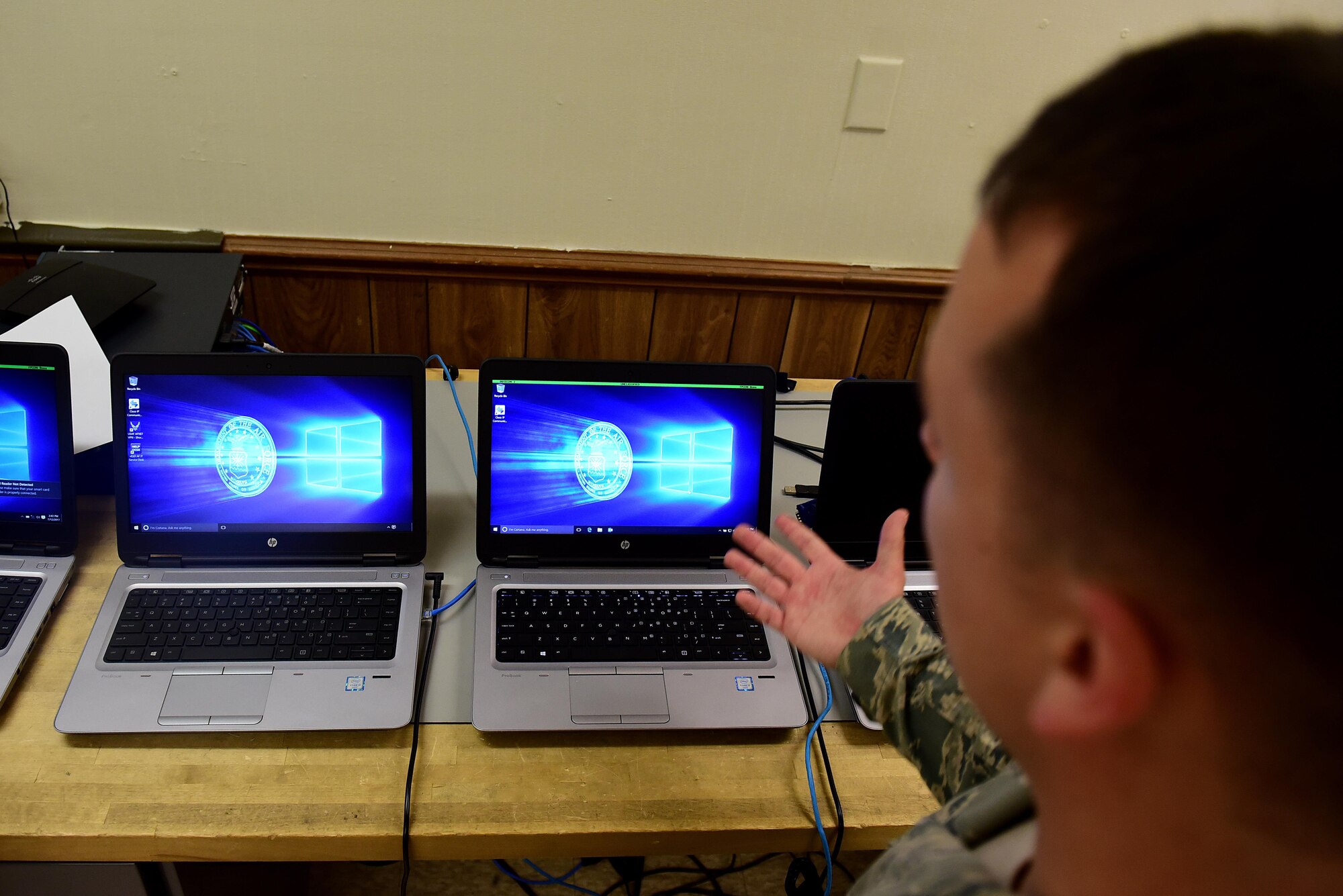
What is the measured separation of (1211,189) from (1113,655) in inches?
6.0

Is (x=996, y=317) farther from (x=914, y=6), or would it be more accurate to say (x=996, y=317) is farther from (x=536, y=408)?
(x=914, y=6)

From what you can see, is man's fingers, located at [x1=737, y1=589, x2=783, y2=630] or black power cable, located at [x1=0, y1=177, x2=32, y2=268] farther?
black power cable, located at [x1=0, y1=177, x2=32, y2=268]

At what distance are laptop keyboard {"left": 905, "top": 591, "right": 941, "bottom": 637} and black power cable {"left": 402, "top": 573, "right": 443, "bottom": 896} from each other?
1.70 feet

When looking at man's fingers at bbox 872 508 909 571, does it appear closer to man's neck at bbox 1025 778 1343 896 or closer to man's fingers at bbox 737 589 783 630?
man's fingers at bbox 737 589 783 630

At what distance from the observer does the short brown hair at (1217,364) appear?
0.22 meters

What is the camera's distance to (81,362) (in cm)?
97

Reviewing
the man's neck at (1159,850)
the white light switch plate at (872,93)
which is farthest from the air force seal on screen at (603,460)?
the white light switch plate at (872,93)

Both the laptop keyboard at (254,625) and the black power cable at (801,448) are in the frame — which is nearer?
the laptop keyboard at (254,625)

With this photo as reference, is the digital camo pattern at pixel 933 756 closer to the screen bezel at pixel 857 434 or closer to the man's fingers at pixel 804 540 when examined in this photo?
the man's fingers at pixel 804 540

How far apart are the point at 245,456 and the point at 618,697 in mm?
470

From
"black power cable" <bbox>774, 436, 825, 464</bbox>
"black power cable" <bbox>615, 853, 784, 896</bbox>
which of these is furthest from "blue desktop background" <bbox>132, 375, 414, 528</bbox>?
"black power cable" <bbox>615, 853, 784, 896</bbox>

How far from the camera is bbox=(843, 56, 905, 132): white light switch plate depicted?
65.2 inches

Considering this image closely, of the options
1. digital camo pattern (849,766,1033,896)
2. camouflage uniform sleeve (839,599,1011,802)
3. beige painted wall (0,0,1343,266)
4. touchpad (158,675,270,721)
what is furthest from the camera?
beige painted wall (0,0,1343,266)

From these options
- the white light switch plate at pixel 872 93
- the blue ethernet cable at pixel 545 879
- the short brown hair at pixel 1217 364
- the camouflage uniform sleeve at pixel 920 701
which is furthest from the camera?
the white light switch plate at pixel 872 93
